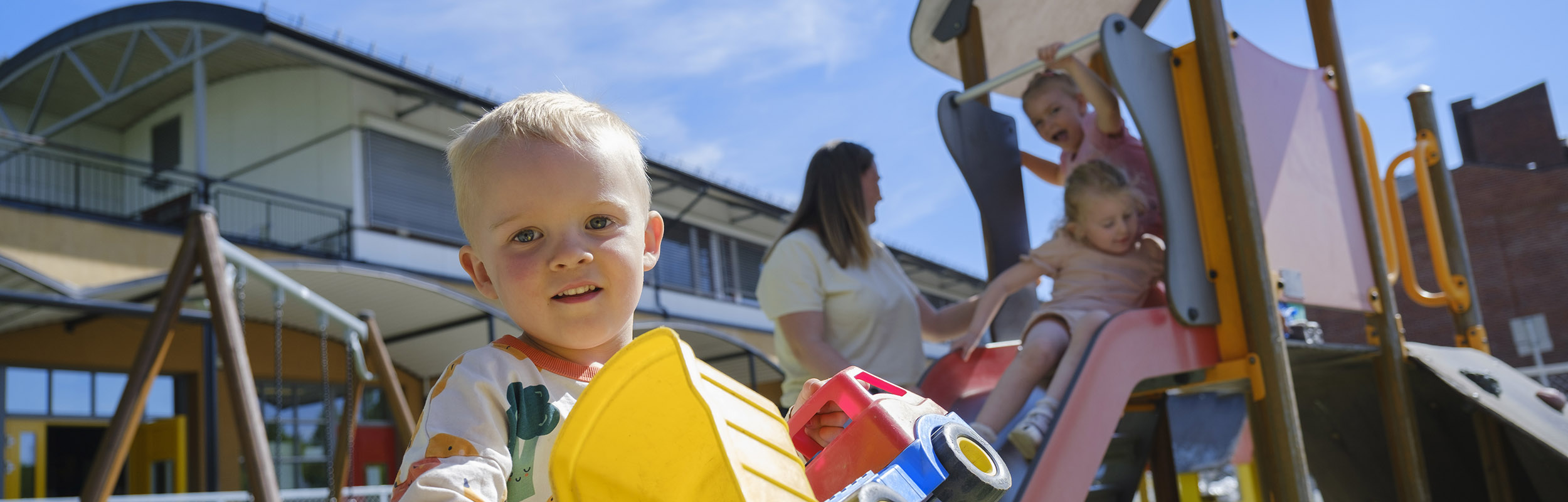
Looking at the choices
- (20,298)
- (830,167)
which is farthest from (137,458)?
(830,167)

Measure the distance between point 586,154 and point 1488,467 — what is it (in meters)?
3.38

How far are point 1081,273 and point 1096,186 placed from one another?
0.28m

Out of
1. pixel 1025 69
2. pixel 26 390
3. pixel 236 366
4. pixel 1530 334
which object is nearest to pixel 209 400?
pixel 26 390

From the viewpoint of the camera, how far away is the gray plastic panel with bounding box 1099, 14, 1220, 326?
2746mm

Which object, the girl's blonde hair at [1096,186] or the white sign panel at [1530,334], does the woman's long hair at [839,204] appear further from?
the white sign panel at [1530,334]

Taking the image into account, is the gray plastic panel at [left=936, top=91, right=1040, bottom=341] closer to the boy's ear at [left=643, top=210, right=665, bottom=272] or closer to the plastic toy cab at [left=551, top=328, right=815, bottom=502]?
the boy's ear at [left=643, top=210, right=665, bottom=272]

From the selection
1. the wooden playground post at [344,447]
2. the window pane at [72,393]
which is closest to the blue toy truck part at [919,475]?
the wooden playground post at [344,447]

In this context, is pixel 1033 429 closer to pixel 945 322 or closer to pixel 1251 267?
pixel 1251 267

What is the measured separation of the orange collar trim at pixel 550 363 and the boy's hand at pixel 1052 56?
2.52 meters

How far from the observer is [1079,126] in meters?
3.84

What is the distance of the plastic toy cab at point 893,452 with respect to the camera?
27.7 inches

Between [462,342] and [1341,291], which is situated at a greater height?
[462,342]

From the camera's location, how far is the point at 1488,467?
322cm

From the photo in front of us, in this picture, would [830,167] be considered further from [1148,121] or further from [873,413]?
[873,413]
